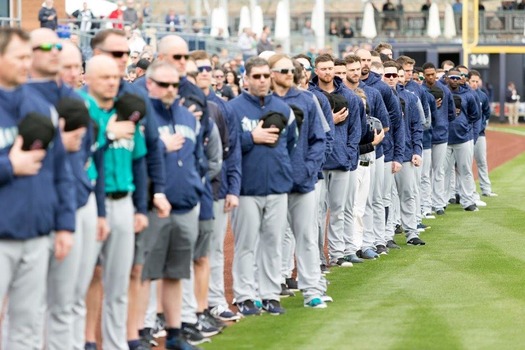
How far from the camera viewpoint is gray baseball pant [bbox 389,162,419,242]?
1742 centimetres

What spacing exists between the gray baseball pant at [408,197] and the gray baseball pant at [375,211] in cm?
70

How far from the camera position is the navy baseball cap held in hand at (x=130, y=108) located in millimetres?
9055

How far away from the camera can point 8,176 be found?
24.7ft

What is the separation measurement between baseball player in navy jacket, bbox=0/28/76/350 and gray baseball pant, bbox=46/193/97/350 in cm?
29

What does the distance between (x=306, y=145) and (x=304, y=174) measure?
0.31 m

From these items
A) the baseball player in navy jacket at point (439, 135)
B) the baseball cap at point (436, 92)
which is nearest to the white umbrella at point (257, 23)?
the baseball player in navy jacket at point (439, 135)

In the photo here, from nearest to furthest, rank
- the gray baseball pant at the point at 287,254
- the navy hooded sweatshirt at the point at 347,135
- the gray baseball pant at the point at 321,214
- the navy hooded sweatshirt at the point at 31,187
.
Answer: the navy hooded sweatshirt at the point at 31,187, the gray baseball pant at the point at 287,254, the gray baseball pant at the point at 321,214, the navy hooded sweatshirt at the point at 347,135

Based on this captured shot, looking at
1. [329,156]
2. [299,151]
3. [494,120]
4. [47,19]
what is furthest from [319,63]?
[494,120]

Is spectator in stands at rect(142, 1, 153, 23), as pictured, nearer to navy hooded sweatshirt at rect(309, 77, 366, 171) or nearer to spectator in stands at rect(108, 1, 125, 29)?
A: spectator in stands at rect(108, 1, 125, 29)

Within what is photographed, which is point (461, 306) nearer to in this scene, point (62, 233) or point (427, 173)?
point (62, 233)

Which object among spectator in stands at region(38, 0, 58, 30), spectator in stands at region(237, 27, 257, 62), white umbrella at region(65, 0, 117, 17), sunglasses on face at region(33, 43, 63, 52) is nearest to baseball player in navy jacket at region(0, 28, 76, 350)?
sunglasses on face at region(33, 43, 63, 52)

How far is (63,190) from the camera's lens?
7949 mm

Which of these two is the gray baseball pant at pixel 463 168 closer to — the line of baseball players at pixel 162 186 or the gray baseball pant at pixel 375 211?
the gray baseball pant at pixel 375 211

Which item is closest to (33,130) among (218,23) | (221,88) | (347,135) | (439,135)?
(347,135)
